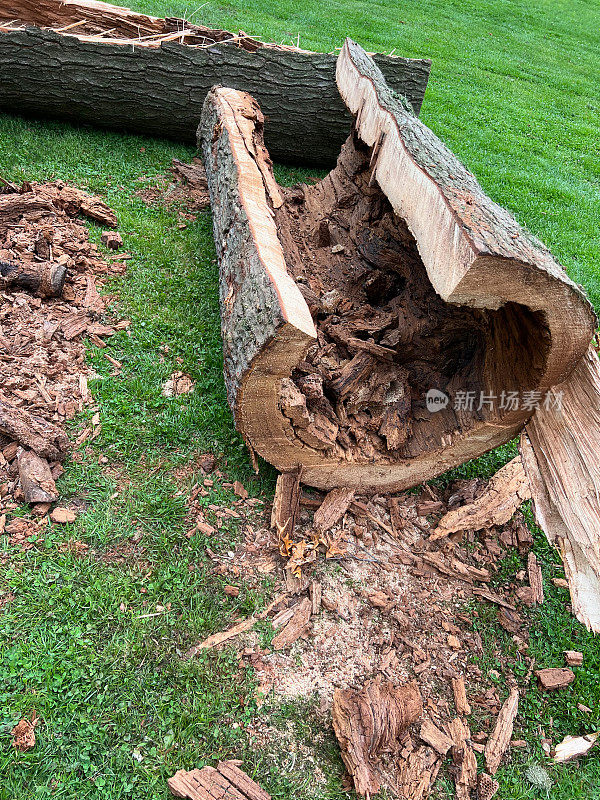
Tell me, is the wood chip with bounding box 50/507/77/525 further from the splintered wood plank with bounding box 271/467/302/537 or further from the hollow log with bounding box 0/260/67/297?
the hollow log with bounding box 0/260/67/297

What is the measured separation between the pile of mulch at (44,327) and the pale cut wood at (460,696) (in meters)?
1.67

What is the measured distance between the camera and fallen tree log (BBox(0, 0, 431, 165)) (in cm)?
487

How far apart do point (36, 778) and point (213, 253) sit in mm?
3203

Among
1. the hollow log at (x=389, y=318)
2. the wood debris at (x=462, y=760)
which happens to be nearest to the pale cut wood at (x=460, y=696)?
the wood debris at (x=462, y=760)

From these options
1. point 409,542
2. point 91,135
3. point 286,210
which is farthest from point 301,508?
point 91,135

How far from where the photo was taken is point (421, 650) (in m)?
2.32

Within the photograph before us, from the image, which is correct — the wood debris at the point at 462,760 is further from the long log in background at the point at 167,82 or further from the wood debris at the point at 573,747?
the long log in background at the point at 167,82

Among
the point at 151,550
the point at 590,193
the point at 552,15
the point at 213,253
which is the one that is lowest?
the point at 151,550

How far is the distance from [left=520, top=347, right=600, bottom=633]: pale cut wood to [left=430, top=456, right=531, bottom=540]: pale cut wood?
16.9 inches

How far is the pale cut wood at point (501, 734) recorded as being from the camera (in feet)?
6.83

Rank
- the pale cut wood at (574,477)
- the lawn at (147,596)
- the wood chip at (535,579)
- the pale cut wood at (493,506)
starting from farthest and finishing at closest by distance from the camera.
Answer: the pale cut wood at (493,506) → the wood chip at (535,579) → the pale cut wood at (574,477) → the lawn at (147,596)

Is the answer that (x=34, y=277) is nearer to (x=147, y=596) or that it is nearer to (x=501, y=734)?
(x=147, y=596)

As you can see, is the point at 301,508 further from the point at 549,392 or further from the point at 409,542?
the point at 549,392

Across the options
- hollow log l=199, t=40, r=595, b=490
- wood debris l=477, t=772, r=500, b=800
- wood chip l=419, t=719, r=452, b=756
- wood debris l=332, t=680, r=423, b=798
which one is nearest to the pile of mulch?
hollow log l=199, t=40, r=595, b=490
